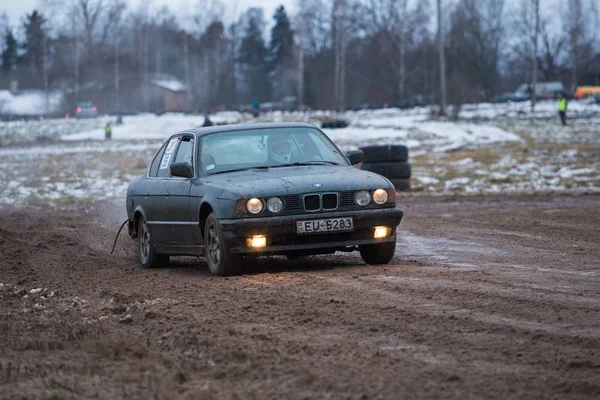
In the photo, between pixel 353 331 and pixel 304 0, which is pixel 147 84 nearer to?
pixel 304 0

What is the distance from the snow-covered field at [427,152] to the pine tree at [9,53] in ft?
156

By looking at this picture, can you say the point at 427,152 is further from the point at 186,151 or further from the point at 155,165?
the point at 186,151

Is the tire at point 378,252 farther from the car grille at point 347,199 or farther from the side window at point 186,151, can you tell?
the side window at point 186,151

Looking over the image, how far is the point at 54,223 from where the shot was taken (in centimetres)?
1462

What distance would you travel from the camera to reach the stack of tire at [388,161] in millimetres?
18734

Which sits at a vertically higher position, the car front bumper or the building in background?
the building in background

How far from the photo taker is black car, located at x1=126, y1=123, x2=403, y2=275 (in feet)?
26.5

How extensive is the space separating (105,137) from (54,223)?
35.5 metres

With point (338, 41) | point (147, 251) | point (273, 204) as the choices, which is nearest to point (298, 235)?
point (273, 204)

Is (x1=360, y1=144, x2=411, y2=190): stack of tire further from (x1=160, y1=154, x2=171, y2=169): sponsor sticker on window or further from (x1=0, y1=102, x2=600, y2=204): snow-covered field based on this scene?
(x1=160, y1=154, x2=171, y2=169): sponsor sticker on window

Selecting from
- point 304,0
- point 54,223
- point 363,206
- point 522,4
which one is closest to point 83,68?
point 304,0

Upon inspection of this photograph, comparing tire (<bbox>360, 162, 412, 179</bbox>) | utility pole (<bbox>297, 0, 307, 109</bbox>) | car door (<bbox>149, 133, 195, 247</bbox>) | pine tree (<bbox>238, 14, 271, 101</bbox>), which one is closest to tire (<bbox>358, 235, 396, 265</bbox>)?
car door (<bbox>149, 133, 195, 247</bbox>)

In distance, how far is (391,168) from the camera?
752 inches

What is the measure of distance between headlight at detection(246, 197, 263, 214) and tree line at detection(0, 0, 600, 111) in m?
51.3
